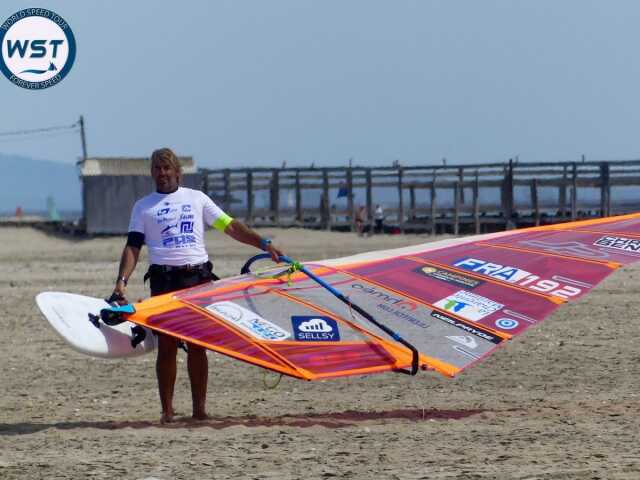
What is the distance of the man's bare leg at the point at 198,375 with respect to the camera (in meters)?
6.48

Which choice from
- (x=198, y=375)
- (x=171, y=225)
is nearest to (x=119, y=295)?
(x=171, y=225)

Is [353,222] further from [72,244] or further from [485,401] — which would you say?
[485,401]

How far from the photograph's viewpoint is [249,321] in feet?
21.0

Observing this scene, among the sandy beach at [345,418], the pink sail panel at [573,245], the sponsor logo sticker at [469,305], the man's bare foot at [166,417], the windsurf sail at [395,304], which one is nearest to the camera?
the sandy beach at [345,418]

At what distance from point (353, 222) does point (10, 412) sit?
72.0ft

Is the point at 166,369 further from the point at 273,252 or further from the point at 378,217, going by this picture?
the point at 378,217

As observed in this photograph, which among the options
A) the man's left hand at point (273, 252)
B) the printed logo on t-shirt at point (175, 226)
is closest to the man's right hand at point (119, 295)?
the printed logo on t-shirt at point (175, 226)

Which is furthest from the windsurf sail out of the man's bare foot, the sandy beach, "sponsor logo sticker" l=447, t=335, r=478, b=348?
the man's bare foot

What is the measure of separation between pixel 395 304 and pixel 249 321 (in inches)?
34.6

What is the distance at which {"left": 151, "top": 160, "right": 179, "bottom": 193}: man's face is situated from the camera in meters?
6.40

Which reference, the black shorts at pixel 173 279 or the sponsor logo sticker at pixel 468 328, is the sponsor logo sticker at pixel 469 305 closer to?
the sponsor logo sticker at pixel 468 328

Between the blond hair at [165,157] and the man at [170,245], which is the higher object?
the blond hair at [165,157]

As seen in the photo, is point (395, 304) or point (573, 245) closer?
point (395, 304)

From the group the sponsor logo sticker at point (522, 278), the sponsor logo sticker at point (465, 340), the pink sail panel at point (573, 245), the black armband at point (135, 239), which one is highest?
the black armband at point (135, 239)
